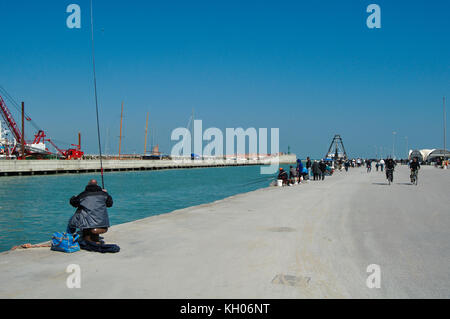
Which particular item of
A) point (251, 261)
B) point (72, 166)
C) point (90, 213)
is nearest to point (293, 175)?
point (251, 261)

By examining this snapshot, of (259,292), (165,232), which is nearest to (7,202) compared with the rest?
(165,232)

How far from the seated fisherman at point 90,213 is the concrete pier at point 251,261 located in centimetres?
44

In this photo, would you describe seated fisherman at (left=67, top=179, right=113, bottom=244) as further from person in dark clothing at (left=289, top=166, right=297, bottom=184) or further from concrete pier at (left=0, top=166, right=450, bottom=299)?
person in dark clothing at (left=289, top=166, right=297, bottom=184)

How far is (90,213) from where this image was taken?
24.8ft

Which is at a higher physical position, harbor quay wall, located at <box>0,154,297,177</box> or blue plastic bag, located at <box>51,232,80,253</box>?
blue plastic bag, located at <box>51,232,80,253</box>

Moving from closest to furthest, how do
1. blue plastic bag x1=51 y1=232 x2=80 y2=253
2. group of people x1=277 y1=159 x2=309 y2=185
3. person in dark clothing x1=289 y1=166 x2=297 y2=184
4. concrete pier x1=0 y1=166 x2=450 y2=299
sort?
concrete pier x1=0 y1=166 x2=450 y2=299, blue plastic bag x1=51 y1=232 x2=80 y2=253, group of people x1=277 y1=159 x2=309 y2=185, person in dark clothing x1=289 y1=166 x2=297 y2=184

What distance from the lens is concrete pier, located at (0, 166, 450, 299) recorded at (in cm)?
535

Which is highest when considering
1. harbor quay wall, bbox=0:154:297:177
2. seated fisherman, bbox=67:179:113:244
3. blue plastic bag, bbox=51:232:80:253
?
seated fisherman, bbox=67:179:113:244

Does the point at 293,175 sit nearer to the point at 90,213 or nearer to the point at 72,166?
the point at 90,213

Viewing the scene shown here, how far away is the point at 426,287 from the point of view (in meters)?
5.50

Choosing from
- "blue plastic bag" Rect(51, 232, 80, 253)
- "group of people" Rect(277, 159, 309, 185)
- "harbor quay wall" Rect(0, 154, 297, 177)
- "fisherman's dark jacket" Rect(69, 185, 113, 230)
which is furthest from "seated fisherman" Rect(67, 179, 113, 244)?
"harbor quay wall" Rect(0, 154, 297, 177)

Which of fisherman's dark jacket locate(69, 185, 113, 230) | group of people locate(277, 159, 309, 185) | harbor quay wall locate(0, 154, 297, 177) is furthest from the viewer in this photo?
harbor quay wall locate(0, 154, 297, 177)

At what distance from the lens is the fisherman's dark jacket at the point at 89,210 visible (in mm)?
7520
